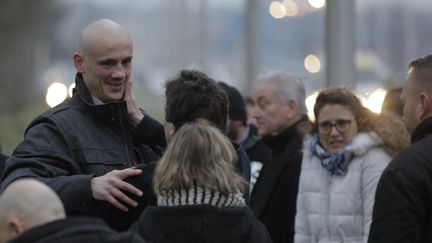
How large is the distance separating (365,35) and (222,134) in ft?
168

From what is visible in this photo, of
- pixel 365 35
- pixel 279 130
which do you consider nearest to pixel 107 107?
pixel 279 130

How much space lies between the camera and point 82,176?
20.8ft

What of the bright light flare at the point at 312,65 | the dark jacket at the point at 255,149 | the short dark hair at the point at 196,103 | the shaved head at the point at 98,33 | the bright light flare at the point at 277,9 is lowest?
the bright light flare at the point at 312,65

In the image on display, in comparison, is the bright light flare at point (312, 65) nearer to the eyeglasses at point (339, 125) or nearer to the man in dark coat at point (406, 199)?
the eyeglasses at point (339, 125)

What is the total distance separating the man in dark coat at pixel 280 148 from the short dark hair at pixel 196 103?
266 centimetres

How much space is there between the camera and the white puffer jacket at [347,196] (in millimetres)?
8078

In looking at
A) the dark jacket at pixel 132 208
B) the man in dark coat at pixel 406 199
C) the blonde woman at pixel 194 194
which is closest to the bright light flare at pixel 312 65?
the man in dark coat at pixel 406 199

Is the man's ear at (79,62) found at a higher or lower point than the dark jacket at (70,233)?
higher

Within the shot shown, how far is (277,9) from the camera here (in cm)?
3312

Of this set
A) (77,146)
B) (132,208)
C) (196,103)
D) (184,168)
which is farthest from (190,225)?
(77,146)

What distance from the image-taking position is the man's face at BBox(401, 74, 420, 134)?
6586 mm

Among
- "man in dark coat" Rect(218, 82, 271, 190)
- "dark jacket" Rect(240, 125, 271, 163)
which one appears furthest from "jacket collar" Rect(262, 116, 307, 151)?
"dark jacket" Rect(240, 125, 271, 163)

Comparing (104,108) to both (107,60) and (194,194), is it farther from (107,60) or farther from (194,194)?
(194,194)

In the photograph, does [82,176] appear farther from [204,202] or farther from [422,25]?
[422,25]
